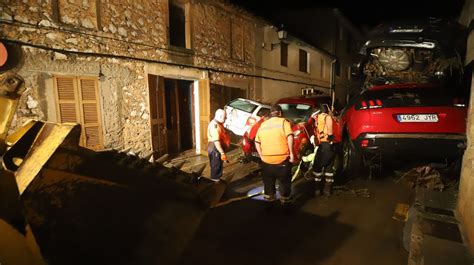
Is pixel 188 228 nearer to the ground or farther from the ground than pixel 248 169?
farther from the ground

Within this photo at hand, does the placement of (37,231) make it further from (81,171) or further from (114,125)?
(114,125)

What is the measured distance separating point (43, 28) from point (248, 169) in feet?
18.6

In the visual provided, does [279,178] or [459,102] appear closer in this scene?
[279,178]

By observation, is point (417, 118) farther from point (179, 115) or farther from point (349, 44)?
point (349, 44)

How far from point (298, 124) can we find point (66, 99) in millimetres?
5509

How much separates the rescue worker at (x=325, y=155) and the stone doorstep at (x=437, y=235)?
5.42 feet

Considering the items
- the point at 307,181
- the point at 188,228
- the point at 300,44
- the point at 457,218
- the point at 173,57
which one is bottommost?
the point at 307,181

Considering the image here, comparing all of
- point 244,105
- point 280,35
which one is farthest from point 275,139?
point 280,35

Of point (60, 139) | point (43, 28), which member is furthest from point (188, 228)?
point (43, 28)

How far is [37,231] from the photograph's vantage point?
1.24m

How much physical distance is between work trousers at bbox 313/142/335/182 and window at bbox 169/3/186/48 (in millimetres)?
6277

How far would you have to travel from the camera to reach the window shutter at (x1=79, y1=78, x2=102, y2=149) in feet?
21.1

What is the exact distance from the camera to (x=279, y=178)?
4.25 meters

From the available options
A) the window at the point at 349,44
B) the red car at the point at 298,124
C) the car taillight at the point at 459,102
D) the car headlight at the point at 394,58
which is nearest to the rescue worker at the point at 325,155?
the red car at the point at 298,124
